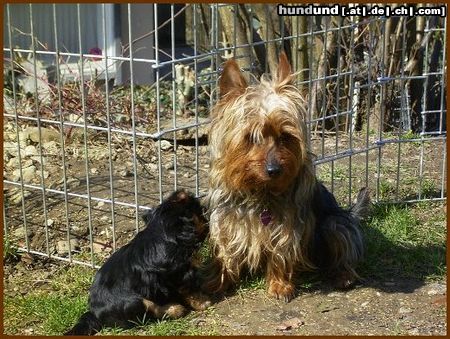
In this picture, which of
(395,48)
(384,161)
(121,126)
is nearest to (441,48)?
(395,48)

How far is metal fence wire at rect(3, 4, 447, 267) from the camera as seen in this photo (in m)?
5.46

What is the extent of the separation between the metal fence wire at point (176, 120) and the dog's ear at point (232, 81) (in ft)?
1.19

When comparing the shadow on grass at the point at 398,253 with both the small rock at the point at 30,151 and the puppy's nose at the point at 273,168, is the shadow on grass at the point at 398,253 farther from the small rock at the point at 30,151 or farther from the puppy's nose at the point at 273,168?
the small rock at the point at 30,151

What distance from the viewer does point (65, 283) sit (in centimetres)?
518

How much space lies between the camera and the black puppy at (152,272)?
14.5 ft

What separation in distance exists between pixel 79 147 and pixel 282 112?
10.5 feet

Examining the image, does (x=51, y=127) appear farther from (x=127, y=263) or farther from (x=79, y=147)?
(x=127, y=263)

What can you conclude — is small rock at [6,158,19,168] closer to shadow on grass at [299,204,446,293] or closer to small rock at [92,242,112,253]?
small rock at [92,242,112,253]

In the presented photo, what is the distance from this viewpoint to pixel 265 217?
15.3 ft

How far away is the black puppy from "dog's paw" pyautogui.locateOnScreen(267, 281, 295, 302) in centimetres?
50

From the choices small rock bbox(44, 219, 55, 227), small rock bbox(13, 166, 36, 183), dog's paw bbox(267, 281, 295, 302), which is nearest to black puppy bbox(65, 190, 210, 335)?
dog's paw bbox(267, 281, 295, 302)

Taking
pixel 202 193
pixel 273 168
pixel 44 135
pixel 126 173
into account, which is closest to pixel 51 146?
pixel 44 135

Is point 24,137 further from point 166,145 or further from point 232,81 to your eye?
point 232,81

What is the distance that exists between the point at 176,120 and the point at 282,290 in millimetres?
2966
